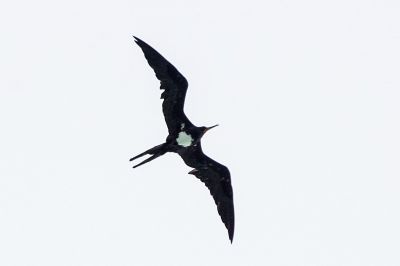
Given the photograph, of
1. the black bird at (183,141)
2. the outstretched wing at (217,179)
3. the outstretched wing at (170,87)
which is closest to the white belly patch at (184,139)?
the black bird at (183,141)

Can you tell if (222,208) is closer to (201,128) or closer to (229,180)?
(229,180)

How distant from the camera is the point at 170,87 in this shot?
2503 centimetres

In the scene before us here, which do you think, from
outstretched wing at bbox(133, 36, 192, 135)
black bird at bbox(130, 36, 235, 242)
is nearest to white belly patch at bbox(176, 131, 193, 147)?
black bird at bbox(130, 36, 235, 242)

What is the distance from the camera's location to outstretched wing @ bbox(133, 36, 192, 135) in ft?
80.8

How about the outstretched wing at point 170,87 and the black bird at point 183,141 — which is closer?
the outstretched wing at point 170,87

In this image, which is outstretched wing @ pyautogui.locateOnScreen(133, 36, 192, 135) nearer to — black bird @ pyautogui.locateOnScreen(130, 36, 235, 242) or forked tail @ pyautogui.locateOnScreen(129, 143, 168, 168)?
black bird @ pyautogui.locateOnScreen(130, 36, 235, 242)

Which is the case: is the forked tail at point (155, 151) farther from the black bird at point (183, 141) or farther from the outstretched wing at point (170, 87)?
the outstretched wing at point (170, 87)

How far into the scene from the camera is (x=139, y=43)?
24.4 m

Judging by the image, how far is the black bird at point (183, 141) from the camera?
24781 millimetres

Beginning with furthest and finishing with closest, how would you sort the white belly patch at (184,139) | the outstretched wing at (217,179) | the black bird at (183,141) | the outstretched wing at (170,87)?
the outstretched wing at (217,179) → the white belly patch at (184,139) → the black bird at (183,141) → the outstretched wing at (170,87)

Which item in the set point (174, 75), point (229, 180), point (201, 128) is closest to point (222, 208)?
point (229, 180)

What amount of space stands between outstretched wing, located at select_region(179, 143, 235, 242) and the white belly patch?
2.64ft

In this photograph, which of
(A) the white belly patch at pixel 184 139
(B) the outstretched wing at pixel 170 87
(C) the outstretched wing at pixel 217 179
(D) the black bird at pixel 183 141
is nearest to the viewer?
(B) the outstretched wing at pixel 170 87

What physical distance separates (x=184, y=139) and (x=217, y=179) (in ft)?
6.57
